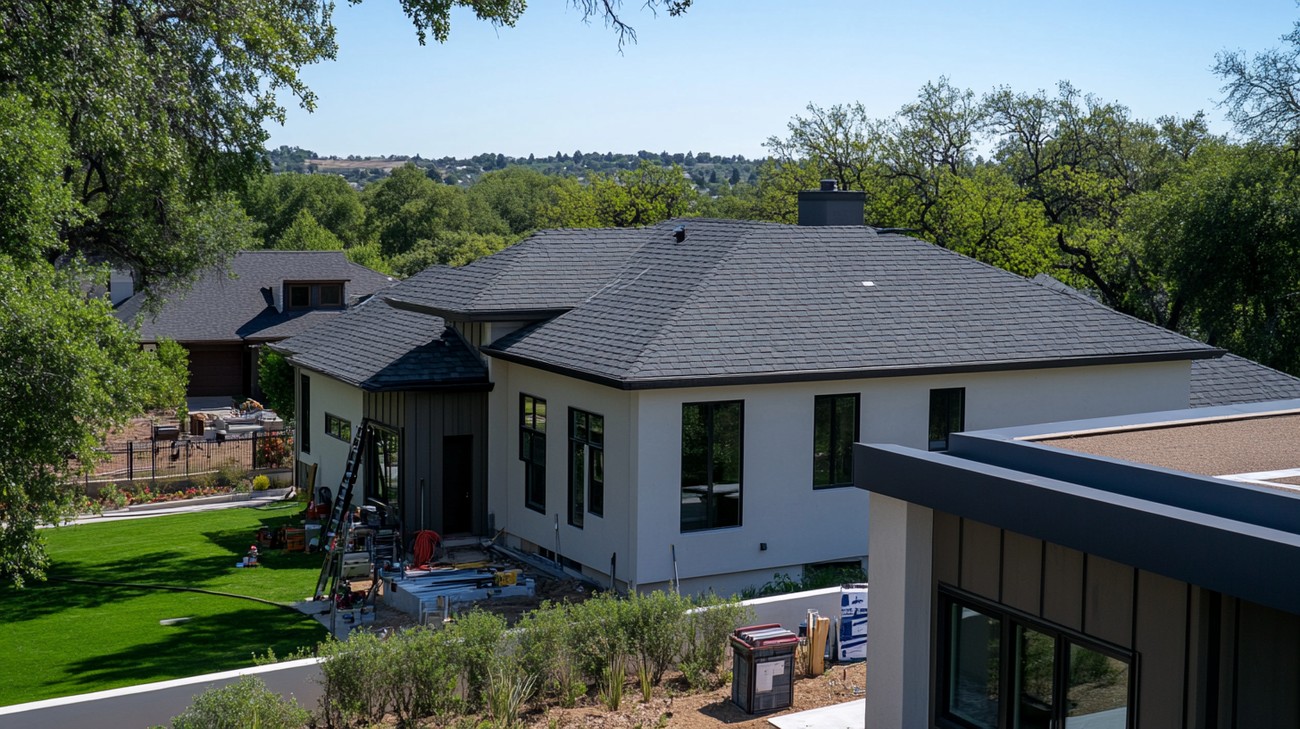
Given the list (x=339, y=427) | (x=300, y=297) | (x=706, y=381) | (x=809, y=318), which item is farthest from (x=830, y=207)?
(x=300, y=297)

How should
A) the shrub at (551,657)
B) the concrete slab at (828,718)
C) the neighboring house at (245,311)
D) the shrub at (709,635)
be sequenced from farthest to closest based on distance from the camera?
the neighboring house at (245,311) → the shrub at (709,635) → the shrub at (551,657) → the concrete slab at (828,718)

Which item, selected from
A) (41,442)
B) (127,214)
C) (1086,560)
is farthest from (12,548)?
(127,214)

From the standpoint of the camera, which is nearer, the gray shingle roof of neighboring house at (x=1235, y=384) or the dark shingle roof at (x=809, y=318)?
the dark shingle roof at (x=809, y=318)

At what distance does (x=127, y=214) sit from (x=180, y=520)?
7.30 m

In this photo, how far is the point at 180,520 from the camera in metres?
26.7

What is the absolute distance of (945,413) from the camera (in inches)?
792

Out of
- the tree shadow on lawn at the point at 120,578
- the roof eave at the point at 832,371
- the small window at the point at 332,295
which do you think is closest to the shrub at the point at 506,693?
the roof eave at the point at 832,371

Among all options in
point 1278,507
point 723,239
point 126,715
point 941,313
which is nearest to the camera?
point 1278,507

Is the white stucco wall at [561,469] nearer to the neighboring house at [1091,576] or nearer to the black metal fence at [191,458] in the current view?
the neighboring house at [1091,576]

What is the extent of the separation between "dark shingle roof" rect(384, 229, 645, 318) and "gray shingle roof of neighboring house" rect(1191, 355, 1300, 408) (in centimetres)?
1153

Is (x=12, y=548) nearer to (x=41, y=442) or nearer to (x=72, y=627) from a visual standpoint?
(x=41, y=442)

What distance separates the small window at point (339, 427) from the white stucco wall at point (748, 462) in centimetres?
467

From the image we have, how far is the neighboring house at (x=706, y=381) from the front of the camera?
1823cm

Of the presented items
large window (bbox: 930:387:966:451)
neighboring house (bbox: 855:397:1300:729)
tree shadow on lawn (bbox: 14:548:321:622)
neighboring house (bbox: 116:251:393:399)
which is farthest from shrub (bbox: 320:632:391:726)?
neighboring house (bbox: 116:251:393:399)
